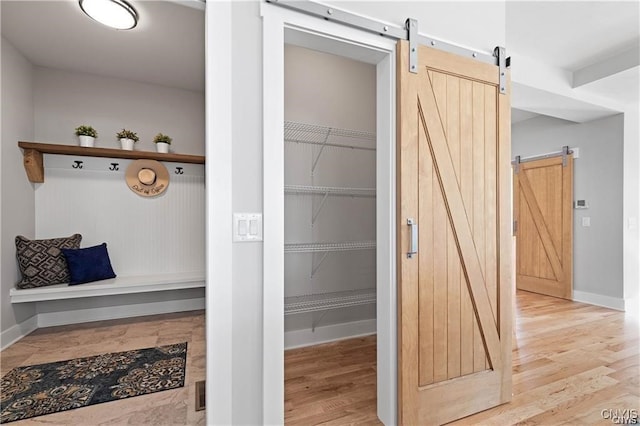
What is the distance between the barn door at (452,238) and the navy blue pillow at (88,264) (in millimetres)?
3086

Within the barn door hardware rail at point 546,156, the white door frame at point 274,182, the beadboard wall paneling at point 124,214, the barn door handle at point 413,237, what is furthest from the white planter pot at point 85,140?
the barn door hardware rail at point 546,156

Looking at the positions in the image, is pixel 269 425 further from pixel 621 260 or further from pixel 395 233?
pixel 621 260

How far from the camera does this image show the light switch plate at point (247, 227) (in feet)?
4.72

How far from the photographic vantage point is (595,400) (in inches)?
78.3

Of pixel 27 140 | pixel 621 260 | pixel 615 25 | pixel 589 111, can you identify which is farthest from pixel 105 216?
pixel 621 260

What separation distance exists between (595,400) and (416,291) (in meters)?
1.46

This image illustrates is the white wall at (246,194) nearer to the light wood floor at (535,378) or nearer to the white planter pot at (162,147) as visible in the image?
the light wood floor at (535,378)

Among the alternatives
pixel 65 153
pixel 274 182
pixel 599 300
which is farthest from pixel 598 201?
pixel 65 153

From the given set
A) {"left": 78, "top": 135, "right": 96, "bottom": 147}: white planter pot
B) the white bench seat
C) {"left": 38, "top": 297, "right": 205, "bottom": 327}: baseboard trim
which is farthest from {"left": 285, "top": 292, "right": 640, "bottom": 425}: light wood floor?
{"left": 78, "top": 135, "right": 96, "bottom": 147}: white planter pot

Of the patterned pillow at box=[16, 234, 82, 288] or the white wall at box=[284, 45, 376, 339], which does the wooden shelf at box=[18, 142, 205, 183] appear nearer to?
the patterned pillow at box=[16, 234, 82, 288]

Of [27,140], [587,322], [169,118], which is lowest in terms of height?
[587,322]

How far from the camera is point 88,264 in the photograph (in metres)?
3.16

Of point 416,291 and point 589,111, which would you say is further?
point 589,111

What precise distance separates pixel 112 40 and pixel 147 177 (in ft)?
4.58
